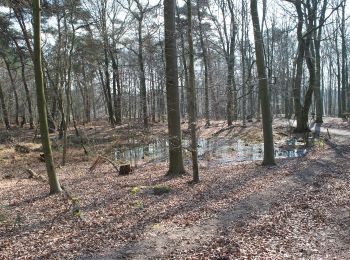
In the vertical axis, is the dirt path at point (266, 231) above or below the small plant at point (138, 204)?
below

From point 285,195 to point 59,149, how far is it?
16427 millimetres

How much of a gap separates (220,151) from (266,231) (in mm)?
13486

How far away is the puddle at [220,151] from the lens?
1769 cm

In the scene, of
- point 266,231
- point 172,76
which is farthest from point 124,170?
point 266,231

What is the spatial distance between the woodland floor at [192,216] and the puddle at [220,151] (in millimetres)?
3615

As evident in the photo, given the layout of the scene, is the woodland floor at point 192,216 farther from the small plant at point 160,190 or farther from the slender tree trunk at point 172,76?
the slender tree trunk at point 172,76

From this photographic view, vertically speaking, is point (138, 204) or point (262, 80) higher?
point (262, 80)

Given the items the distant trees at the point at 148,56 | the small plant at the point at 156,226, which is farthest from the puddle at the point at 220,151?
the small plant at the point at 156,226

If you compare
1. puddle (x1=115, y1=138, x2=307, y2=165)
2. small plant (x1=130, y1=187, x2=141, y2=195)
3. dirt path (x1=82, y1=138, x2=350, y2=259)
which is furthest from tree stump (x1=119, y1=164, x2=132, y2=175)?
dirt path (x1=82, y1=138, x2=350, y2=259)

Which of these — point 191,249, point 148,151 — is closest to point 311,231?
point 191,249

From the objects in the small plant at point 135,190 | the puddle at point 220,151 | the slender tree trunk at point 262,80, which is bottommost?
the puddle at point 220,151

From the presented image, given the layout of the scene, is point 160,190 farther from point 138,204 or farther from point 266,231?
point 266,231

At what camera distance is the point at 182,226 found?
7332mm

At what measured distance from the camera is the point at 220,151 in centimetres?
2039
